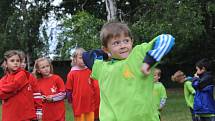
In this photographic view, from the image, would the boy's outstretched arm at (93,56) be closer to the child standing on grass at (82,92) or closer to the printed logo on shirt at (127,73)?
the printed logo on shirt at (127,73)

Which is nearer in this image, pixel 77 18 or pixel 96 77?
pixel 96 77

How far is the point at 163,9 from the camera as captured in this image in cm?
2008

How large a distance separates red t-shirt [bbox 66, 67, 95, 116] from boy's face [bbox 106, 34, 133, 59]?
466 centimetres

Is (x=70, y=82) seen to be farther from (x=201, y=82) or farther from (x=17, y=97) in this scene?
(x=201, y=82)

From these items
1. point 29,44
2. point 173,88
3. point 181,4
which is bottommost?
point 173,88

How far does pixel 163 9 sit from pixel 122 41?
1578 cm

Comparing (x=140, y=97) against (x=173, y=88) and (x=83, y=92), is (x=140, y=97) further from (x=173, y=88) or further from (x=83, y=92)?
(x=173, y=88)

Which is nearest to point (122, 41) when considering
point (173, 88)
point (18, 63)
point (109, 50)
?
point (109, 50)

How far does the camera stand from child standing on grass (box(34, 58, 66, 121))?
895 cm

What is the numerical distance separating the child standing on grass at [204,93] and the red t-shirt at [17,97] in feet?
11.2

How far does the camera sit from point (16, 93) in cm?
783

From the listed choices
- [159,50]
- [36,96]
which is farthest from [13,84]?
[159,50]

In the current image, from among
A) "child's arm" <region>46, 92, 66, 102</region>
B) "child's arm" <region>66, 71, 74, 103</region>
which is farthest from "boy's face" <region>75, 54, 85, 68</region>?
"child's arm" <region>46, 92, 66, 102</region>

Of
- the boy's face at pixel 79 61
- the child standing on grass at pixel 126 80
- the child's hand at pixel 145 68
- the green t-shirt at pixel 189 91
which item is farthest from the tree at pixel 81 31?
the child's hand at pixel 145 68
